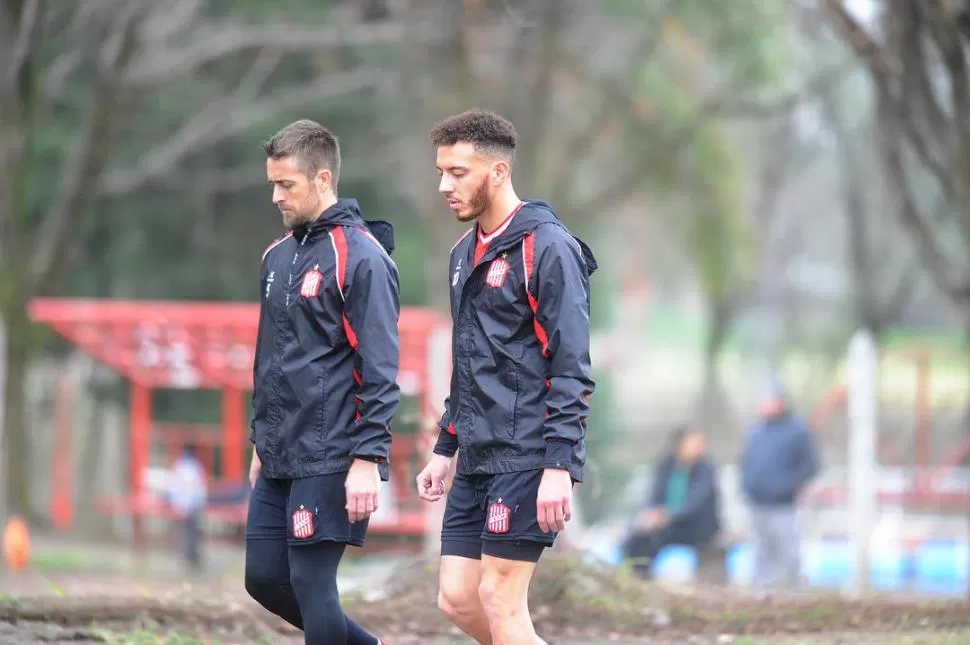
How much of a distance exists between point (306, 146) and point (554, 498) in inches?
61.8

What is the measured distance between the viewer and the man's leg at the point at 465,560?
17.3ft

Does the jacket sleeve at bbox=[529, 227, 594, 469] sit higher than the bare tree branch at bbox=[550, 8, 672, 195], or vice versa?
the bare tree branch at bbox=[550, 8, 672, 195]

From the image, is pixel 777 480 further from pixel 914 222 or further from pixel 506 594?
pixel 506 594

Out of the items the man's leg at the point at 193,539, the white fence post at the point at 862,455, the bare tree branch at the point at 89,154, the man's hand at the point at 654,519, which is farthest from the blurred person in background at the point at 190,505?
the white fence post at the point at 862,455

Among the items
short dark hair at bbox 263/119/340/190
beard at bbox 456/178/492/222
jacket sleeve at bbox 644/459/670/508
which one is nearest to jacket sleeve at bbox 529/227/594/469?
beard at bbox 456/178/492/222

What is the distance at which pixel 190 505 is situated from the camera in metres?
17.9

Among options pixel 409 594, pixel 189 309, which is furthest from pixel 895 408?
pixel 409 594

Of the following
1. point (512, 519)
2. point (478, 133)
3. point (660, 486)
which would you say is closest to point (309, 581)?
point (512, 519)

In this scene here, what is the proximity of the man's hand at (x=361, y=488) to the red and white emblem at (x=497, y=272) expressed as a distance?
0.74 metres

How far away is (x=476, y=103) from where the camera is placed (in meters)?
18.7

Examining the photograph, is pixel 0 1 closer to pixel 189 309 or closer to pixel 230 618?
pixel 189 309

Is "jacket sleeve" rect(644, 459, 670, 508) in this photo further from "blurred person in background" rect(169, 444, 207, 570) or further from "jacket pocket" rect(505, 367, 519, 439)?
"jacket pocket" rect(505, 367, 519, 439)

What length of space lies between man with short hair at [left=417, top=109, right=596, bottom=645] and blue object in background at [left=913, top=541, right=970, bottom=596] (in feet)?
44.4

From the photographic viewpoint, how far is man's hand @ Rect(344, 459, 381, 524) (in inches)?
201
